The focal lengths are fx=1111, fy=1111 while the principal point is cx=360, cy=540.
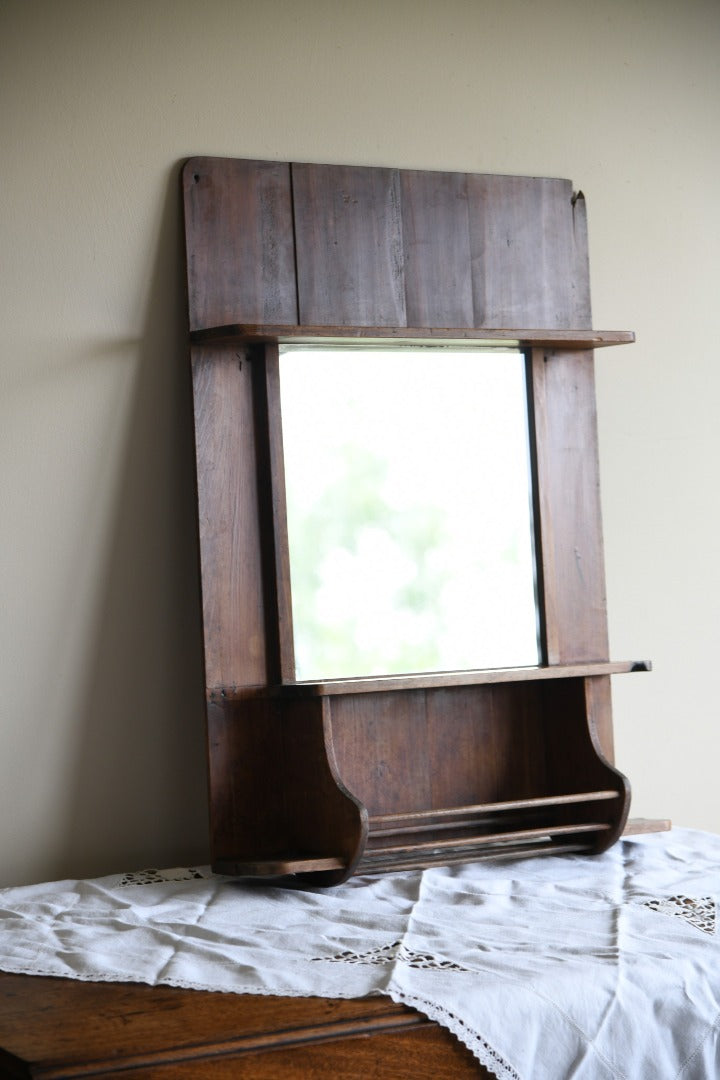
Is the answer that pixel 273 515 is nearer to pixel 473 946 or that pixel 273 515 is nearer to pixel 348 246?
pixel 348 246

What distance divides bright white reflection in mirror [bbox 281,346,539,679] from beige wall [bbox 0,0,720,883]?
0.21 metres

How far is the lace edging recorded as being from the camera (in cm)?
110

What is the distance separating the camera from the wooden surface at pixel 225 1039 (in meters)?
1.03

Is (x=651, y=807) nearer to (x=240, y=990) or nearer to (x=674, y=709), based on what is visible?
(x=674, y=709)

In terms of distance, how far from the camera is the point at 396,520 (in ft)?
6.02

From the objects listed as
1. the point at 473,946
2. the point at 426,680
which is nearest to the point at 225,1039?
the point at 473,946

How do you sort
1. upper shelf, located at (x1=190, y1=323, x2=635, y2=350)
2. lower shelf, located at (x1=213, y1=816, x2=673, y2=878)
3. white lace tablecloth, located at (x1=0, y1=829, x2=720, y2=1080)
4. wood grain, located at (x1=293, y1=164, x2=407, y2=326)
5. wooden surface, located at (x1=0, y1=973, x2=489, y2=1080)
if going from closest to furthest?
wooden surface, located at (x1=0, y1=973, x2=489, y2=1080) < white lace tablecloth, located at (x1=0, y1=829, x2=720, y2=1080) < lower shelf, located at (x1=213, y1=816, x2=673, y2=878) < upper shelf, located at (x1=190, y1=323, x2=635, y2=350) < wood grain, located at (x1=293, y1=164, x2=407, y2=326)

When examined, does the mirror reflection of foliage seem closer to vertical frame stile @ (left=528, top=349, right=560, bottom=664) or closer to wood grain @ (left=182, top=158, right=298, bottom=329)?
vertical frame stile @ (left=528, top=349, right=560, bottom=664)

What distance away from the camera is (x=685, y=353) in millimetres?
2117

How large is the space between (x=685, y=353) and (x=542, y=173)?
0.43 meters

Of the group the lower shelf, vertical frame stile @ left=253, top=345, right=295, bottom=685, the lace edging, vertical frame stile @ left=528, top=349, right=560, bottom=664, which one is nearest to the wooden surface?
the lace edging

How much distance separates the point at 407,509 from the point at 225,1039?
963 mm

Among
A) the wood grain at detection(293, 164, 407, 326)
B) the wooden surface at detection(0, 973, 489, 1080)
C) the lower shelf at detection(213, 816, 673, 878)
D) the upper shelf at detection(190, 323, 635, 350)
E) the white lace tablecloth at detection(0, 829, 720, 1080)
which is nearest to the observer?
the wooden surface at detection(0, 973, 489, 1080)

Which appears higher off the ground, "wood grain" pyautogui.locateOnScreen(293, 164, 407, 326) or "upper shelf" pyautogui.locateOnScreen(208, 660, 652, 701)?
"wood grain" pyautogui.locateOnScreen(293, 164, 407, 326)
